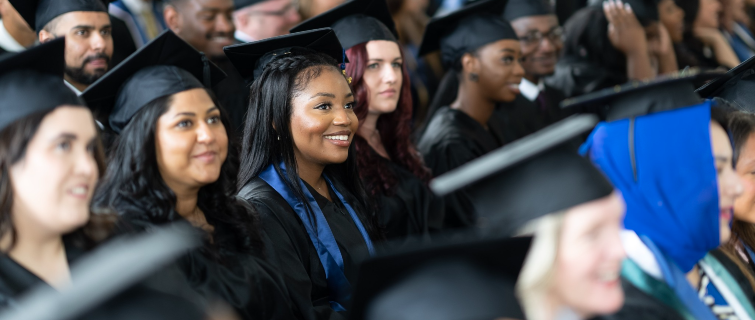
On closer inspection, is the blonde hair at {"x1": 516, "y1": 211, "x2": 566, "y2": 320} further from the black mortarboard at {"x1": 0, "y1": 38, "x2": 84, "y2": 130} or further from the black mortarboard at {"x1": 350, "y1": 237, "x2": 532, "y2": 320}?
the black mortarboard at {"x1": 0, "y1": 38, "x2": 84, "y2": 130}

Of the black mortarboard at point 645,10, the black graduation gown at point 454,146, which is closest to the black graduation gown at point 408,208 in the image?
the black graduation gown at point 454,146

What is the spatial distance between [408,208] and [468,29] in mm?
1357

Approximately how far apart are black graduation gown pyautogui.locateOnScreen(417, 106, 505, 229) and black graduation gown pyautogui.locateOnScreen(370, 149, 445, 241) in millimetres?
187

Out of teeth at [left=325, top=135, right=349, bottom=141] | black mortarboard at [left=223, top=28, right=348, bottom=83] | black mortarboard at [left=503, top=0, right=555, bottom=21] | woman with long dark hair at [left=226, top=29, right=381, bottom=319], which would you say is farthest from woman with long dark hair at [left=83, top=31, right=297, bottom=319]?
black mortarboard at [left=503, top=0, right=555, bottom=21]

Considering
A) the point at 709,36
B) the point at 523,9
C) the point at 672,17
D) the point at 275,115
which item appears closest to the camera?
the point at 275,115

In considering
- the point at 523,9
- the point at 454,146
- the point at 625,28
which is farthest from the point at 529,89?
the point at 454,146

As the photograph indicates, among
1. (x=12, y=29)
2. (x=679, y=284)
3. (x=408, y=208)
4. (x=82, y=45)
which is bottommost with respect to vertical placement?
(x=408, y=208)

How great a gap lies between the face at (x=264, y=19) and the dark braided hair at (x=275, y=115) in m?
2.02

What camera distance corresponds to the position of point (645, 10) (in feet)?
19.4

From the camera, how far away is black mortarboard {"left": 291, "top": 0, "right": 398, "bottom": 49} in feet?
12.6

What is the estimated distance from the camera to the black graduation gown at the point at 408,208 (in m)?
3.70

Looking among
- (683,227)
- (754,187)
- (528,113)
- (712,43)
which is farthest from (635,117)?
(712,43)

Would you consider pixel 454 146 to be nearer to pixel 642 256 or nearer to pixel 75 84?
pixel 75 84

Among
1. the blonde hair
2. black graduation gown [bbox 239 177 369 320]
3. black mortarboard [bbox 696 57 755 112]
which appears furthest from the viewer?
black mortarboard [bbox 696 57 755 112]
